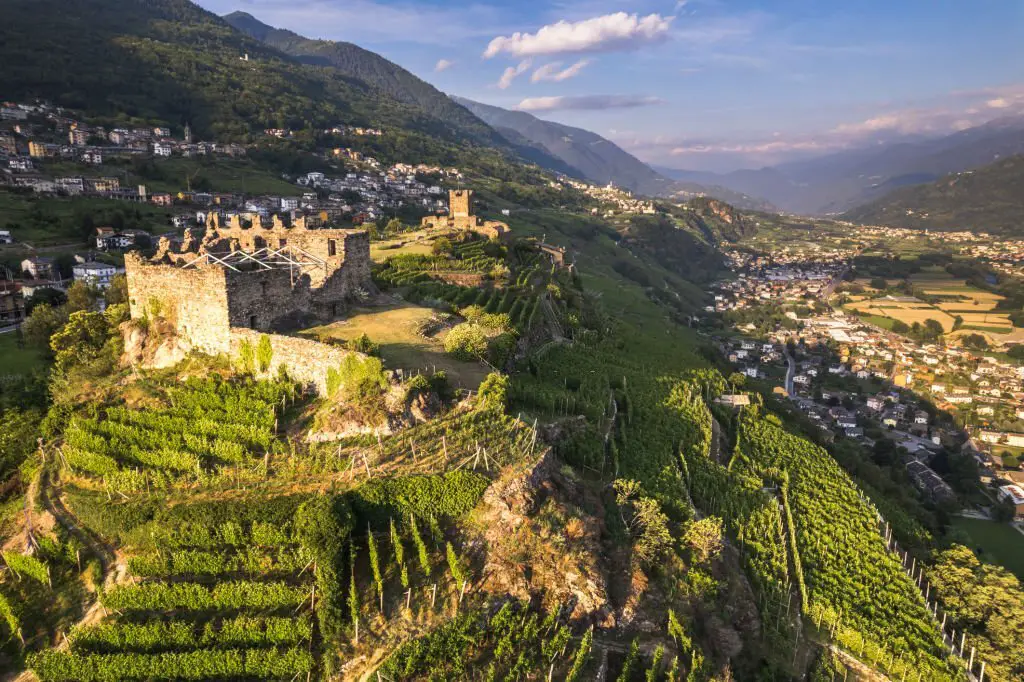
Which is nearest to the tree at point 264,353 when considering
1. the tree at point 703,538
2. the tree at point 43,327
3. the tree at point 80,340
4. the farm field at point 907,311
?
the tree at point 80,340

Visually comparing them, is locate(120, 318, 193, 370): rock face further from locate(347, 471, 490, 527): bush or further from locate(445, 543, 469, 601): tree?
locate(445, 543, 469, 601): tree

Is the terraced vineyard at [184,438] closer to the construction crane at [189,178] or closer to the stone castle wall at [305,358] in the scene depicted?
the stone castle wall at [305,358]

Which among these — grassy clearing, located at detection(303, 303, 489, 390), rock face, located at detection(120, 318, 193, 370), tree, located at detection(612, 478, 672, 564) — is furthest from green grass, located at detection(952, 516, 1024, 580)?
rock face, located at detection(120, 318, 193, 370)

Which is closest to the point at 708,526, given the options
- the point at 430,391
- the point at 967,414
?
the point at 430,391

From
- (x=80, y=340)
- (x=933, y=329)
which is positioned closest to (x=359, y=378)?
(x=80, y=340)

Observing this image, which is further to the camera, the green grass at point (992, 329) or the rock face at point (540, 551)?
the green grass at point (992, 329)

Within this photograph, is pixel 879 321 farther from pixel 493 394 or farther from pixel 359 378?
pixel 359 378

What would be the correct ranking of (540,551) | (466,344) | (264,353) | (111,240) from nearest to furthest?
(540,551) < (264,353) < (466,344) < (111,240)
